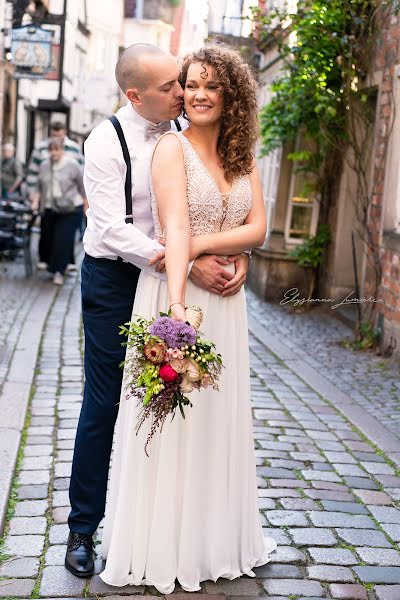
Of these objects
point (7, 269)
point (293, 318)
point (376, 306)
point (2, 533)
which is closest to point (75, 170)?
point (7, 269)

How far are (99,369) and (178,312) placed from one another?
1.79 feet

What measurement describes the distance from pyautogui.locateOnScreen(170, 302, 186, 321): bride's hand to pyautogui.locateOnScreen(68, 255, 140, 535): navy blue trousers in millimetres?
408

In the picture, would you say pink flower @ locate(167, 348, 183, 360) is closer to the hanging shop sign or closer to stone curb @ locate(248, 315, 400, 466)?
stone curb @ locate(248, 315, 400, 466)

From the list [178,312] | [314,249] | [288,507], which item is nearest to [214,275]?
[178,312]

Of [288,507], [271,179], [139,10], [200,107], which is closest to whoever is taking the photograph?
[200,107]

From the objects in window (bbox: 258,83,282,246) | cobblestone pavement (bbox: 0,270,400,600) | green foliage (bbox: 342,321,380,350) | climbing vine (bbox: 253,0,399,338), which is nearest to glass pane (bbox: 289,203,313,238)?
window (bbox: 258,83,282,246)

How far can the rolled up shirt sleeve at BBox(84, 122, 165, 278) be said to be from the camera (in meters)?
3.55

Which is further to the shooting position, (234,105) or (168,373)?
(234,105)

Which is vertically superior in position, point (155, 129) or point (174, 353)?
point (155, 129)

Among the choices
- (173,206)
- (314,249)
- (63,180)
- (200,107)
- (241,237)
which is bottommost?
(314,249)

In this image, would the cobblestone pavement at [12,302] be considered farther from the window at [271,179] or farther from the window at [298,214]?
the window at [298,214]

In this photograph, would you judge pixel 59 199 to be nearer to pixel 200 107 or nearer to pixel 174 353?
pixel 200 107

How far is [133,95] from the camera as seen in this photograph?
3.57 meters

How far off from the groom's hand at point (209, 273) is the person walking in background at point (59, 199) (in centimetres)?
910
